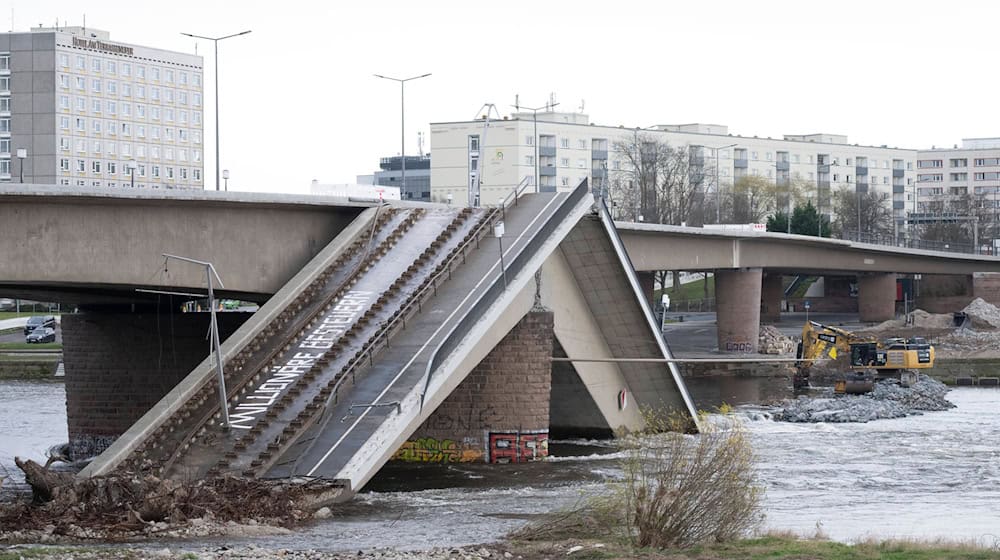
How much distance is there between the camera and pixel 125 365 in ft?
154

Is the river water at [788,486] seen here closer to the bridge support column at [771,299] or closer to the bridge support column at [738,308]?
the bridge support column at [738,308]

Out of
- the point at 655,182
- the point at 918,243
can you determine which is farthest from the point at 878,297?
the point at 655,182

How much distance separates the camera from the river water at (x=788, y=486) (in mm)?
28359

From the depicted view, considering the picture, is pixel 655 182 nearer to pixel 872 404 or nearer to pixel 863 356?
pixel 863 356

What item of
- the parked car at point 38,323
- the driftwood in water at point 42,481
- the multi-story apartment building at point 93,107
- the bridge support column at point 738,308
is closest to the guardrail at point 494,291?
the driftwood in water at point 42,481

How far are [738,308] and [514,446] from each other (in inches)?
1774

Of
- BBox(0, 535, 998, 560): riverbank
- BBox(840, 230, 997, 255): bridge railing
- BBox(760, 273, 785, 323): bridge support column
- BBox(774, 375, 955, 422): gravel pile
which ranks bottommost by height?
BBox(774, 375, 955, 422): gravel pile

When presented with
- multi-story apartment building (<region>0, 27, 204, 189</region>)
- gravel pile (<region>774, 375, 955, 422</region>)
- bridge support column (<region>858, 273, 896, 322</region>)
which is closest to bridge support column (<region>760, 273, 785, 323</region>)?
bridge support column (<region>858, 273, 896, 322</region>)

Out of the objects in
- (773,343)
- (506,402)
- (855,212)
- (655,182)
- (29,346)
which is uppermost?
(655,182)

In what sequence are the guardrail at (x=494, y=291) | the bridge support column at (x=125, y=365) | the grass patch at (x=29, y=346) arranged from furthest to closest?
the grass patch at (x=29, y=346) → the bridge support column at (x=125, y=365) → the guardrail at (x=494, y=291)

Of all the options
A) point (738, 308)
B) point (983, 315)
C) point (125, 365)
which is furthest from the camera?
point (983, 315)

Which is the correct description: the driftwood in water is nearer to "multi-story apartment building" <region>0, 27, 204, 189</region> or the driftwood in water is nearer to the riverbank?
the riverbank

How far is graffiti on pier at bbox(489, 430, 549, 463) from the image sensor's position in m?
40.9

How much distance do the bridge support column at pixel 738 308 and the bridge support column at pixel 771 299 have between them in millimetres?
24122
